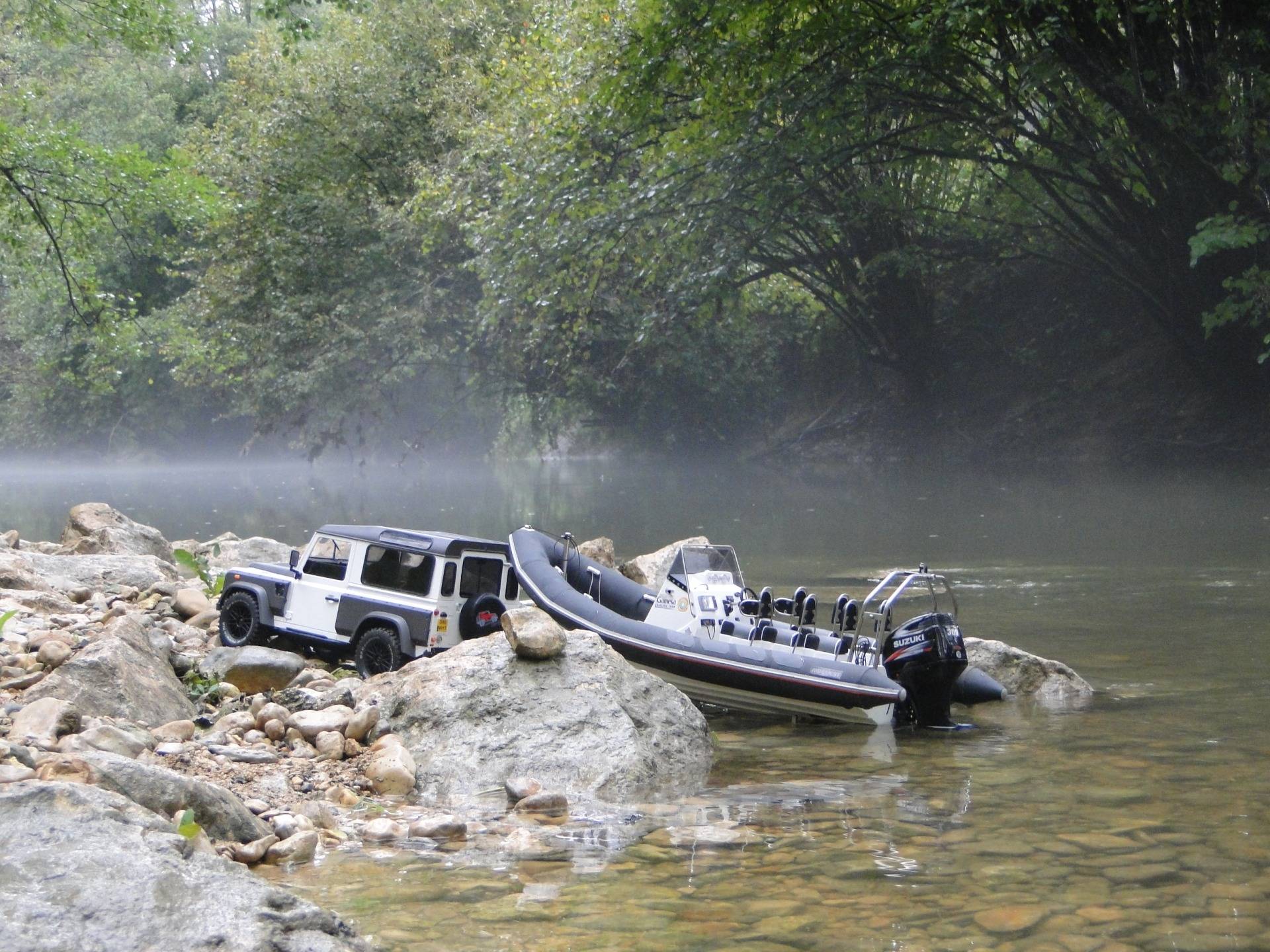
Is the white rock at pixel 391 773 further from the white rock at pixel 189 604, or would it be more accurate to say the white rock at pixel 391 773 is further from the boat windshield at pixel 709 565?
the white rock at pixel 189 604

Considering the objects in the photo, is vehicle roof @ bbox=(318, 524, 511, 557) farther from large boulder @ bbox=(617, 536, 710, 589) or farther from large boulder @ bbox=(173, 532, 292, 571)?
large boulder @ bbox=(173, 532, 292, 571)

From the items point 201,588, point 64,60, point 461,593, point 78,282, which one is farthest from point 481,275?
point 64,60

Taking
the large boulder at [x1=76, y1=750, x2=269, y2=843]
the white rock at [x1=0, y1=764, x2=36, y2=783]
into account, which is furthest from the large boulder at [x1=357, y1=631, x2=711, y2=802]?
the white rock at [x1=0, y1=764, x2=36, y2=783]

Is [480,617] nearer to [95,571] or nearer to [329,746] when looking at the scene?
[329,746]

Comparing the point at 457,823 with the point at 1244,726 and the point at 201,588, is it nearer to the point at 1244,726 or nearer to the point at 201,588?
the point at 1244,726

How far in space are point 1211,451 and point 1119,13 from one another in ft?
42.2

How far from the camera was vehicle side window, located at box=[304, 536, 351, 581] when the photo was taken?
33.8ft

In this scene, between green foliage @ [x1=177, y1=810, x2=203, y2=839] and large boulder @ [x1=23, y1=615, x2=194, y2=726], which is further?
large boulder @ [x1=23, y1=615, x2=194, y2=726]

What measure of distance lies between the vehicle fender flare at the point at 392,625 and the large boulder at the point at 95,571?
2.99 metres

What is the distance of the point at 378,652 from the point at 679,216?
14.5m

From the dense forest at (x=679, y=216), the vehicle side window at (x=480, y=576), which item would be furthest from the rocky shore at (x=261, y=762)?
the dense forest at (x=679, y=216)

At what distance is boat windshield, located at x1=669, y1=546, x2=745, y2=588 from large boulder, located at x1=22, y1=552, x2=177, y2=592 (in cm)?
512

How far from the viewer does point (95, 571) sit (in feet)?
39.6

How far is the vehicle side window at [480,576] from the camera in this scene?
33.2ft
